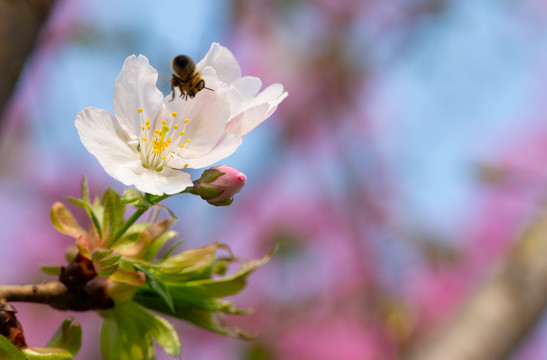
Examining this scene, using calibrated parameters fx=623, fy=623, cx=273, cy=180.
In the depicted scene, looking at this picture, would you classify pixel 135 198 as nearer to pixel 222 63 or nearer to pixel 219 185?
pixel 219 185

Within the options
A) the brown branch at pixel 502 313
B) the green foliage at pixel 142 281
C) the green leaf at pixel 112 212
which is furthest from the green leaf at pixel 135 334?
the brown branch at pixel 502 313

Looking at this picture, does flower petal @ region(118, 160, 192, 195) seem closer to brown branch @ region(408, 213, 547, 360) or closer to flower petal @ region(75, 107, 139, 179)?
flower petal @ region(75, 107, 139, 179)

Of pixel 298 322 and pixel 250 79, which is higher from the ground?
pixel 250 79

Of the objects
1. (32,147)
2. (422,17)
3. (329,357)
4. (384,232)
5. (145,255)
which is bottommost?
(329,357)

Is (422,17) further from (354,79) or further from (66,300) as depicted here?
(66,300)

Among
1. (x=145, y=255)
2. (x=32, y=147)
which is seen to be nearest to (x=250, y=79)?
(x=145, y=255)

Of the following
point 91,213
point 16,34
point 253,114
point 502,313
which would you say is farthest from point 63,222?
point 502,313

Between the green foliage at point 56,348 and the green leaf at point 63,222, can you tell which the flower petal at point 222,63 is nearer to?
the green leaf at point 63,222
